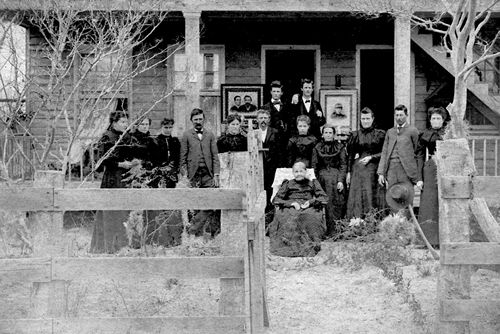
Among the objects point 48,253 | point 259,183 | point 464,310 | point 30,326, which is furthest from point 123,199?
point 464,310

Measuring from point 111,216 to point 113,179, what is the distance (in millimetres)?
481

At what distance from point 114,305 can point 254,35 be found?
32.9 ft

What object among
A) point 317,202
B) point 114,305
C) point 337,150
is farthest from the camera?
point 337,150

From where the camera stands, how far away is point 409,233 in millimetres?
9453

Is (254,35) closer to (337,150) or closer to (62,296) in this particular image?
(337,150)

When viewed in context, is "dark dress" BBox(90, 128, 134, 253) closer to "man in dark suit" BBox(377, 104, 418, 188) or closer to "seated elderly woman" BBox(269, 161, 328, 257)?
"seated elderly woman" BBox(269, 161, 328, 257)

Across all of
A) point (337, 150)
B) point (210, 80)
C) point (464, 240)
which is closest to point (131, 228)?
point (337, 150)

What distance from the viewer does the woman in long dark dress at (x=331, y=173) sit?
10508 mm

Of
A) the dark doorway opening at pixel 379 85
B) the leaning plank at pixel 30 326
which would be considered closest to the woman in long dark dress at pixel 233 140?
the leaning plank at pixel 30 326

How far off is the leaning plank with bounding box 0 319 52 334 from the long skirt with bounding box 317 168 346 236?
6232mm

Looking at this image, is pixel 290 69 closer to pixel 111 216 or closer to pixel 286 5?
pixel 286 5

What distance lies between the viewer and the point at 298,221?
963cm

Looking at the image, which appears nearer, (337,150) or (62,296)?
(62,296)

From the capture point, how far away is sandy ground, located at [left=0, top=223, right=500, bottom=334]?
6230mm
